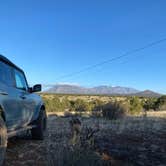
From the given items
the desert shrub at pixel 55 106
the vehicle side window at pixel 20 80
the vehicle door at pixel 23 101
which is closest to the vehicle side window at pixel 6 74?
the vehicle door at pixel 23 101

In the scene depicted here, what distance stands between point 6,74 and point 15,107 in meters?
0.75

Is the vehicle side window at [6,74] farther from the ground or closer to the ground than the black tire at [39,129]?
farther from the ground

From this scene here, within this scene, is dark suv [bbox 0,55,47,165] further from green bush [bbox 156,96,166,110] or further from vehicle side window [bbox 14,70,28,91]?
green bush [bbox 156,96,166,110]

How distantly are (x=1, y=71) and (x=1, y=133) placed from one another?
5.56 feet

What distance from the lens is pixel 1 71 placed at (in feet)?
22.9

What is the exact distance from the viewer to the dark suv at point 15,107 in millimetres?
6124

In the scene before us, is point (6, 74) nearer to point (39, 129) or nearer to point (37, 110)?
point (37, 110)

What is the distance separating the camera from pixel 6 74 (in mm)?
7316

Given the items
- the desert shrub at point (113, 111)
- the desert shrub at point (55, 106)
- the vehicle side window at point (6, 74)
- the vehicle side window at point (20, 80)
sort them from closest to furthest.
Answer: the vehicle side window at point (6, 74), the vehicle side window at point (20, 80), the desert shrub at point (113, 111), the desert shrub at point (55, 106)

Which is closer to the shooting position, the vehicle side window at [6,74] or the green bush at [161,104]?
the vehicle side window at [6,74]

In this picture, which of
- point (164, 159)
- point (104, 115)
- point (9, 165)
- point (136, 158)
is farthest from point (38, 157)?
point (104, 115)

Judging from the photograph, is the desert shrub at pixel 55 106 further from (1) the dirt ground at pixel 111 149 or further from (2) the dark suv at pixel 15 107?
(2) the dark suv at pixel 15 107

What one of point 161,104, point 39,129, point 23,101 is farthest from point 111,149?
point 161,104

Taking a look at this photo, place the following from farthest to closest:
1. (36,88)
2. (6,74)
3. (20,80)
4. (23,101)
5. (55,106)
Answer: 1. (55,106)
2. (36,88)
3. (20,80)
4. (23,101)
5. (6,74)
